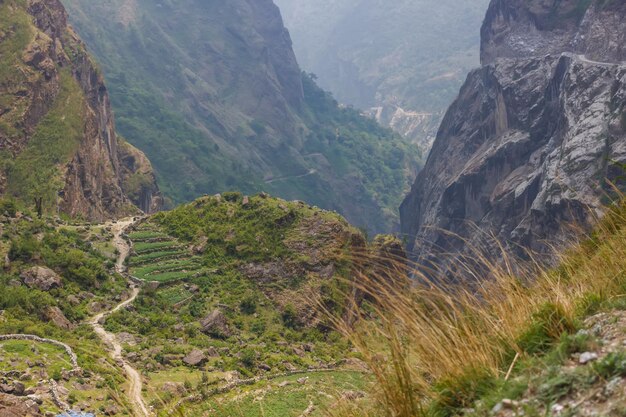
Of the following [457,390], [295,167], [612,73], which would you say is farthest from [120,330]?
[295,167]

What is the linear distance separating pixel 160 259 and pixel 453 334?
4730 centimetres

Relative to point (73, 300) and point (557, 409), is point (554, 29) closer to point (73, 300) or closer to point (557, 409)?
point (73, 300)

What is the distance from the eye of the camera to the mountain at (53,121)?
72938mm

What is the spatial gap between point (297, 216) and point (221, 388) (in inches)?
1092

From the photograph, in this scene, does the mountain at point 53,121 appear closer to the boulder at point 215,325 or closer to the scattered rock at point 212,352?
the boulder at point 215,325

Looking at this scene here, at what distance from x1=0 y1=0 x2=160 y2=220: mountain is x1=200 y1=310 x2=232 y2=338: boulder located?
32.6m

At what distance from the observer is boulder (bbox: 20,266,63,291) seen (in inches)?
1410

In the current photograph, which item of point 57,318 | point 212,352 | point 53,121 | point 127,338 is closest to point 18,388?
point 57,318

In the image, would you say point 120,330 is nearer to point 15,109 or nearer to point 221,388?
point 221,388

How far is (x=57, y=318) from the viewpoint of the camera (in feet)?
107

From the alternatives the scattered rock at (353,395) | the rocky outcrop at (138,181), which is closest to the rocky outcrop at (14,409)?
the scattered rock at (353,395)

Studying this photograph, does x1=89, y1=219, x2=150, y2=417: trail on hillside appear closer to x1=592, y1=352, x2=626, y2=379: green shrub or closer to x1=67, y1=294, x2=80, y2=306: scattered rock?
x1=67, y1=294, x2=80, y2=306: scattered rock

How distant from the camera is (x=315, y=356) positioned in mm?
37812

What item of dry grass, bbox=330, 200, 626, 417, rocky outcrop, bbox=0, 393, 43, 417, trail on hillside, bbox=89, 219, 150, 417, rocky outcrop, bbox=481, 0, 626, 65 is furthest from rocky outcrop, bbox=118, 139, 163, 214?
dry grass, bbox=330, 200, 626, 417
